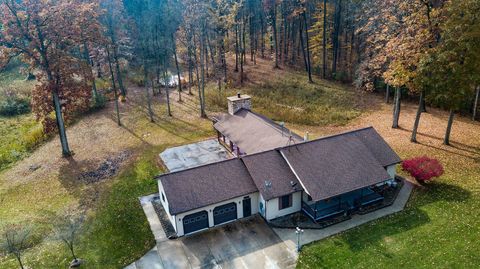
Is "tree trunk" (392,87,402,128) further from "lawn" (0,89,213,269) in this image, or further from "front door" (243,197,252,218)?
"front door" (243,197,252,218)

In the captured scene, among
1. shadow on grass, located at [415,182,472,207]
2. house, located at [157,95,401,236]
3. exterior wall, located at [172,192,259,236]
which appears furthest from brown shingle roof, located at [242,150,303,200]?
shadow on grass, located at [415,182,472,207]

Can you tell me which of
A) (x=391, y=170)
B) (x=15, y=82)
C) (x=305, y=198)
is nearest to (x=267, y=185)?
(x=305, y=198)

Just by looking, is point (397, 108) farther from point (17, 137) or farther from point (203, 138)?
point (17, 137)

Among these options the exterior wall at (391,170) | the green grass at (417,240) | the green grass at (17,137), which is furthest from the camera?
the green grass at (17,137)

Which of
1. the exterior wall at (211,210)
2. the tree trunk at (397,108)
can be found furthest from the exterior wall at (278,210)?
the tree trunk at (397,108)

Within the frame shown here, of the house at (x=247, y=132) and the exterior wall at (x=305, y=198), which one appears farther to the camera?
the house at (x=247, y=132)

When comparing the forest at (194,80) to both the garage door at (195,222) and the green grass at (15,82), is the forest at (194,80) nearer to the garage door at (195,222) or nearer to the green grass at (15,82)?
the green grass at (15,82)

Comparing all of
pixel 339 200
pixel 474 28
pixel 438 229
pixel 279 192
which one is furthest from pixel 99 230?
pixel 474 28
